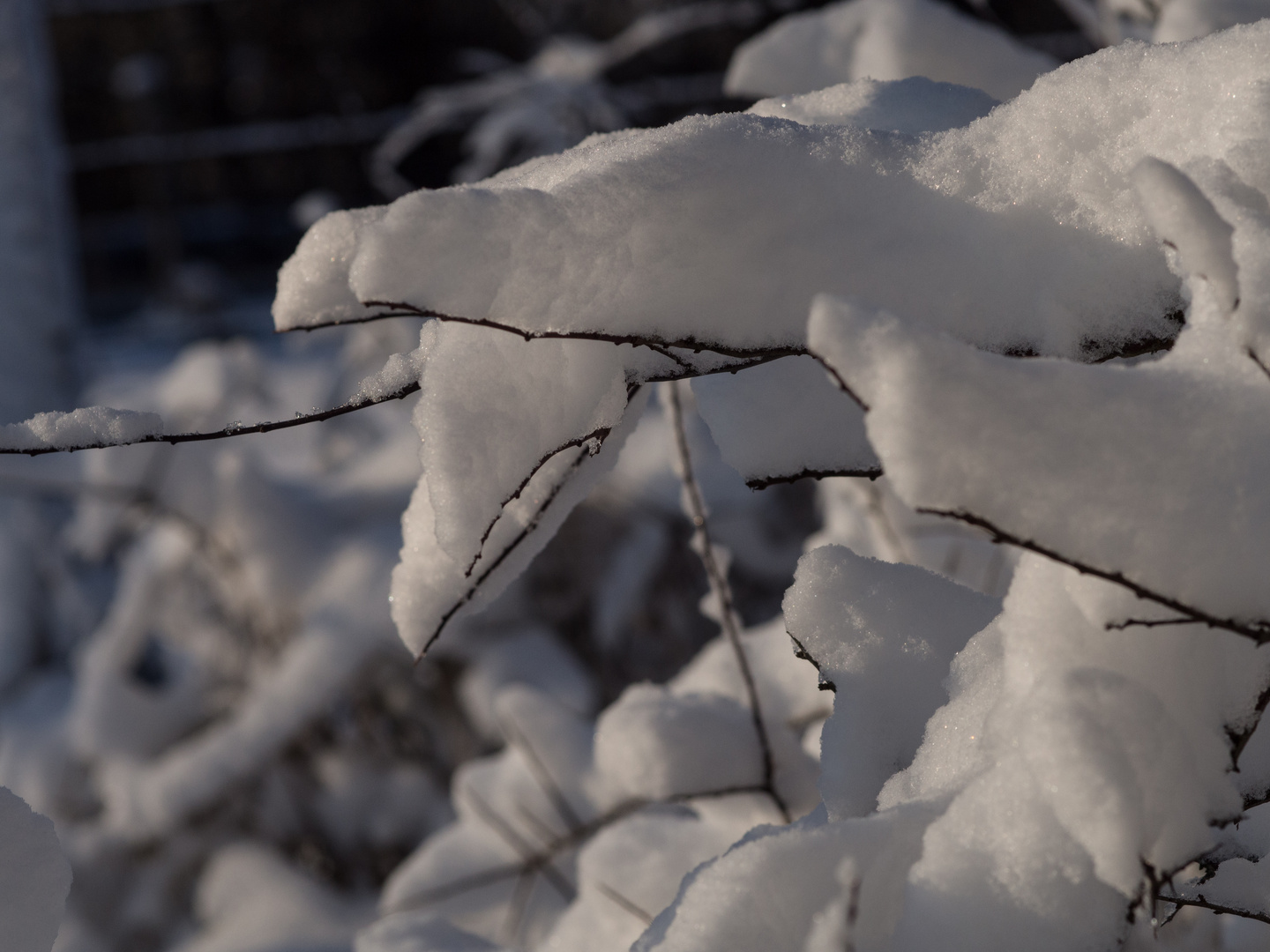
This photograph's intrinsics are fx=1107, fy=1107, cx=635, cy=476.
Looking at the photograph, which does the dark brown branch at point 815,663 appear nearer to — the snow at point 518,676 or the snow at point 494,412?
the snow at point 494,412

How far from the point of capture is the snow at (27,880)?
52 centimetres

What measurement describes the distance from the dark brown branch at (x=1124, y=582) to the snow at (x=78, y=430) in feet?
1.12

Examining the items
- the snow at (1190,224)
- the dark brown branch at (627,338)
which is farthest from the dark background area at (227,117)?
the snow at (1190,224)

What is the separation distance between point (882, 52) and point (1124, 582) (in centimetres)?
102

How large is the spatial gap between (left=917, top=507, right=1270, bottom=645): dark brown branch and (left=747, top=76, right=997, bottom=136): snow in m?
0.33

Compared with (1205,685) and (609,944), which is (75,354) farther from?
(1205,685)

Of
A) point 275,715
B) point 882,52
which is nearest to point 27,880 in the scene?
point 882,52

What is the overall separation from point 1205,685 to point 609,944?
667mm

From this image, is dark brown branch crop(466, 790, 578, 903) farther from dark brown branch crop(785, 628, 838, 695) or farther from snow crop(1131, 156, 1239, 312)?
snow crop(1131, 156, 1239, 312)

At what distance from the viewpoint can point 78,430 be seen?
481mm

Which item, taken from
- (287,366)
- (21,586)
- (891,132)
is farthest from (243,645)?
(287,366)

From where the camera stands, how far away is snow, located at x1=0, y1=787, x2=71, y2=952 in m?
0.52

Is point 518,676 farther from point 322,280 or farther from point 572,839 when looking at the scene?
point 322,280

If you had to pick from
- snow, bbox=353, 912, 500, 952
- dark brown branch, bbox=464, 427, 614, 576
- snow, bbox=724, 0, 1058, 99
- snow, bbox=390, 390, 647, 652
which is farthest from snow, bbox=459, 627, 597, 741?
dark brown branch, bbox=464, 427, 614, 576
